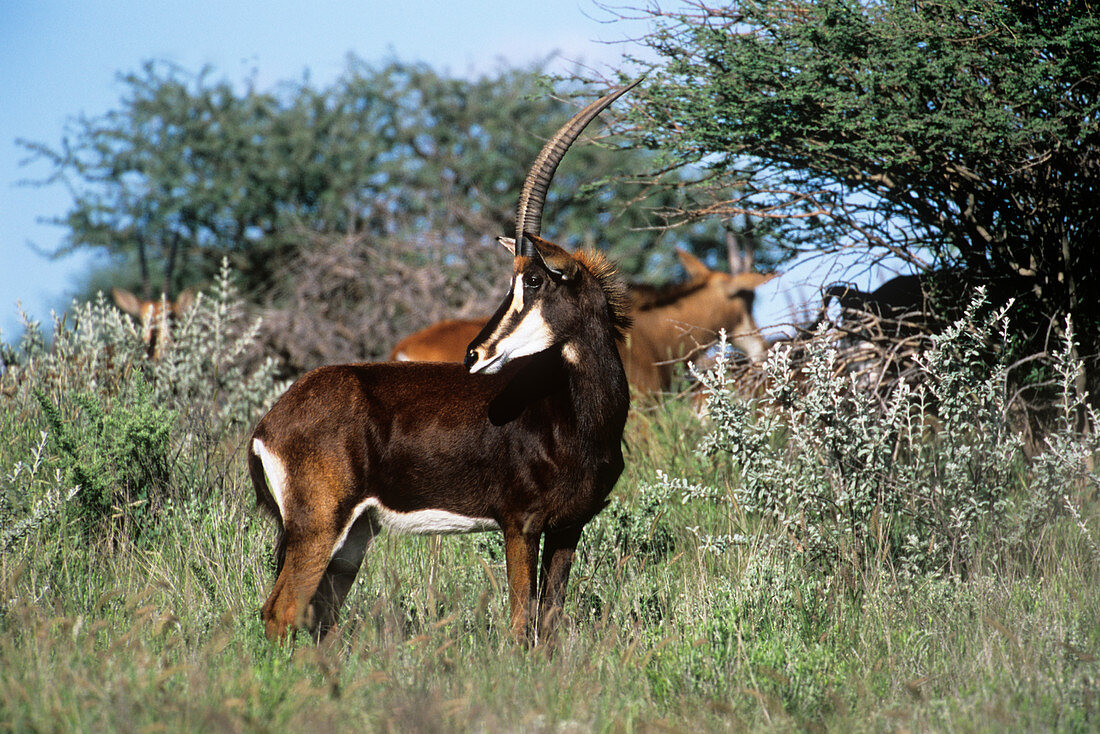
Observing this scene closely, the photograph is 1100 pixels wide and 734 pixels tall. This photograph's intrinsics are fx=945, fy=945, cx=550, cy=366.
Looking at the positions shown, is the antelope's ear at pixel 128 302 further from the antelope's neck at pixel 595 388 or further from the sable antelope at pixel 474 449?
the antelope's neck at pixel 595 388

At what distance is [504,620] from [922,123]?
11.3 feet

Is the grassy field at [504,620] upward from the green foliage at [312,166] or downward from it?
downward

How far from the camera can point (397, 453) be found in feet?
12.7

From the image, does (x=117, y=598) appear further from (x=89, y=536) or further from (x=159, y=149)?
(x=159, y=149)

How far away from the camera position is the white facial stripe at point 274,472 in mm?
3787

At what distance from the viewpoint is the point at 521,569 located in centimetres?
375

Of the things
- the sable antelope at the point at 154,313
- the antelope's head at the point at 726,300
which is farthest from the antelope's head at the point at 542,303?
the antelope's head at the point at 726,300

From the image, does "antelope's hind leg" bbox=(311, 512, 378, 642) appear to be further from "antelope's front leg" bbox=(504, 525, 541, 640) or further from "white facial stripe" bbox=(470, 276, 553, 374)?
"white facial stripe" bbox=(470, 276, 553, 374)

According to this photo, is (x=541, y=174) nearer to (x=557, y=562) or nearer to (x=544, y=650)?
(x=557, y=562)

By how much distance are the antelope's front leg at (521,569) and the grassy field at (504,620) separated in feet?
0.49

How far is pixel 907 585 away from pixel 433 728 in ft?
8.89

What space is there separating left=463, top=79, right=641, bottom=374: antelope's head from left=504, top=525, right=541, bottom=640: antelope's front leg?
26.9 inches

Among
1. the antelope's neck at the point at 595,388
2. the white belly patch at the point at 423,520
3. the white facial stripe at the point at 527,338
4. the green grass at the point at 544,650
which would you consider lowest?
the green grass at the point at 544,650

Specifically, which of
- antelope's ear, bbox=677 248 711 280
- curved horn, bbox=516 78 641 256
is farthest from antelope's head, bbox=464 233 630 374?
antelope's ear, bbox=677 248 711 280
